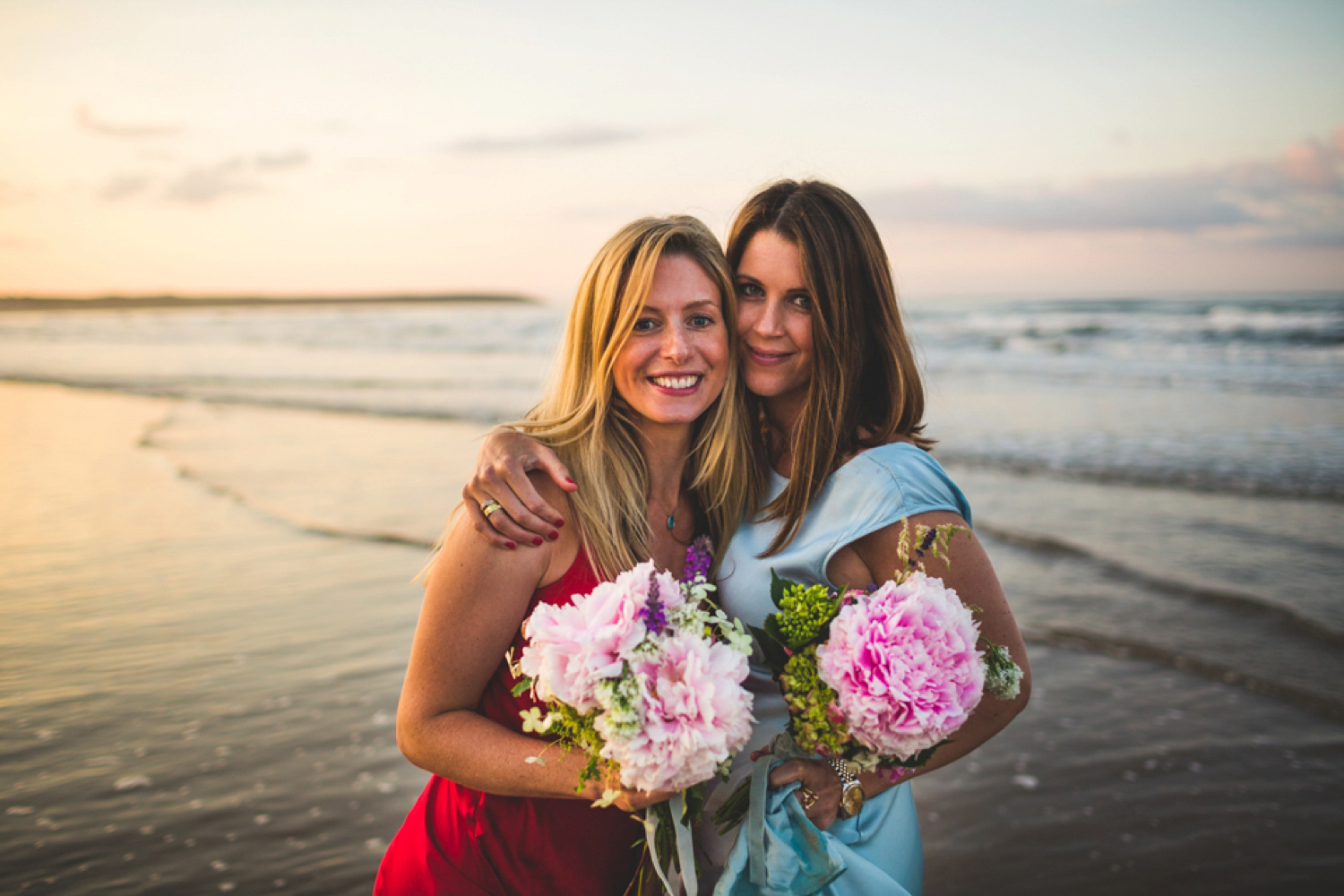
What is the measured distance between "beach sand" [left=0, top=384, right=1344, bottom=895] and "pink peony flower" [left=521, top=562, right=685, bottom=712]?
283 cm

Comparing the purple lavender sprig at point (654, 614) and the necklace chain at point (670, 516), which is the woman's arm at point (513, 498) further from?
the purple lavender sprig at point (654, 614)

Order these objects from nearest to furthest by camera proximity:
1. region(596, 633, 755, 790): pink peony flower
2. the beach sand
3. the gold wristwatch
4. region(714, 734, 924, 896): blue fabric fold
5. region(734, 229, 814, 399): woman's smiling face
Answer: region(596, 633, 755, 790): pink peony flower, region(714, 734, 924, 896): blue fabric fold, the gold wristwatch, region(734, 229, 814, 399): woman's smiling face, the beach sand

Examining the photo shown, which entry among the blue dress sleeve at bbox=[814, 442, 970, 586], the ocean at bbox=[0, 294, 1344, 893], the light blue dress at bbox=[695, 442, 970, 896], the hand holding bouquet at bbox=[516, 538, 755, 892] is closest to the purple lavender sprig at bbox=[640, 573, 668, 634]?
the hand holding bouquet at bbox=[516, 538, 755, 892]

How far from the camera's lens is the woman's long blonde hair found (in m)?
2.74

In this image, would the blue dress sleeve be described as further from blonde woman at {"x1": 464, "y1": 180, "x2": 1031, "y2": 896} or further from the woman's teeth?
the woman's teeth

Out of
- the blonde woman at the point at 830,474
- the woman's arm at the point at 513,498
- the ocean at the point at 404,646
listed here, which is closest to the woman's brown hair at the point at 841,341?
the blonde woman at the point at 830,474

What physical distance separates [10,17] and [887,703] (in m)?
20.8

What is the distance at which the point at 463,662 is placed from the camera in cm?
237

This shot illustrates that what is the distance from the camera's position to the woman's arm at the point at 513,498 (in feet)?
7.97

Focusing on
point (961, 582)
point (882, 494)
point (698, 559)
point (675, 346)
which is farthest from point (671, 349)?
point (961, 582)

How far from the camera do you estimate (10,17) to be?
50.8ft

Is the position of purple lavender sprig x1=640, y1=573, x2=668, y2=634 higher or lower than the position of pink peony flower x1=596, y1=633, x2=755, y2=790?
higher

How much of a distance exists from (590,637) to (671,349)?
1.37 meters

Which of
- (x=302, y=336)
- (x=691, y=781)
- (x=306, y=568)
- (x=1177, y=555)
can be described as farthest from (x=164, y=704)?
(x=302, y=336)
